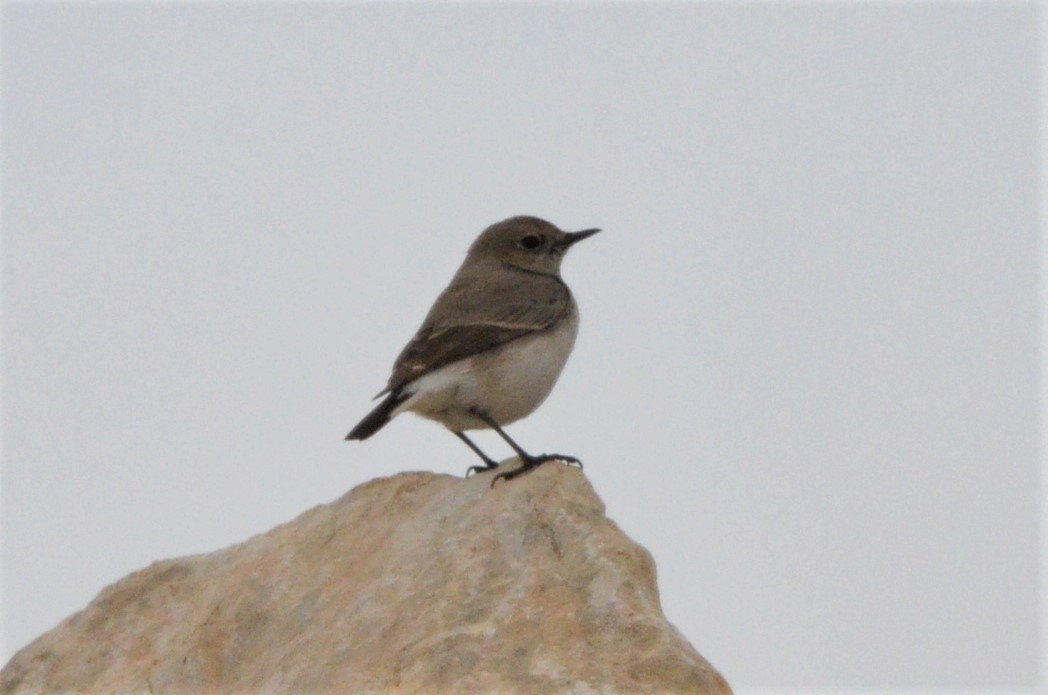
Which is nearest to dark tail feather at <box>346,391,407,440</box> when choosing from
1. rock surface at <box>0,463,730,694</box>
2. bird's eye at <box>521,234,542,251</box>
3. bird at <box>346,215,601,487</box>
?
bird at <box>346,215,601,487</box>

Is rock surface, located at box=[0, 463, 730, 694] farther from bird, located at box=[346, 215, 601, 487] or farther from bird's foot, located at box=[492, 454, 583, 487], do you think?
bird, located at box=[346, 215, 601, 487]

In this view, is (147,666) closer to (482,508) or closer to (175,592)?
(175,592)

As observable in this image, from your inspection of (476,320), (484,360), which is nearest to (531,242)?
(476,320)

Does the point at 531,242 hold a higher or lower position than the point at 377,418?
higher

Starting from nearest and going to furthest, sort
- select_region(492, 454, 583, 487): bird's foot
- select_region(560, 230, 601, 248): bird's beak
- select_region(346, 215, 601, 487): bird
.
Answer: select_region(492, 454, 583, 487): bird's foot → select_region(346, 215, 601, 487): bird → select_region(560, 230, 601, 248): bird's beak

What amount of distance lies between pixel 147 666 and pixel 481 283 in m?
4.91

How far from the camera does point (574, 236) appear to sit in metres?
14.5

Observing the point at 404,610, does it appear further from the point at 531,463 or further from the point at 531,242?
the point at 531,242

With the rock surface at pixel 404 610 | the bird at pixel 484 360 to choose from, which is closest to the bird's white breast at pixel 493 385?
the bird at pixel 484 360

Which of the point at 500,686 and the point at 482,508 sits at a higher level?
the point at 482,508

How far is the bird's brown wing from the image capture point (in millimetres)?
12031

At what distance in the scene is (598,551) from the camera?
879 cm

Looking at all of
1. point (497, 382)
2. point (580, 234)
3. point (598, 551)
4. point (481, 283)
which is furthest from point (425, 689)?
point (580, 234)

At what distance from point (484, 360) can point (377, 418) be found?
3.38ft
